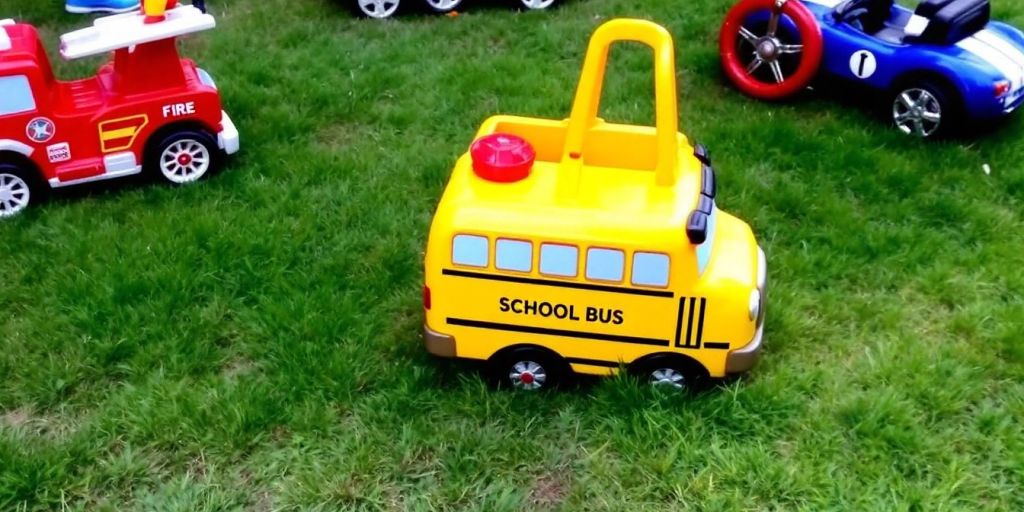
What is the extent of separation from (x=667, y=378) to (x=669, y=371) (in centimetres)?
3

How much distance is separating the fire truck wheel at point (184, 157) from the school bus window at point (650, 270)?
238 centimetres

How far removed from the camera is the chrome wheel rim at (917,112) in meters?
5.05

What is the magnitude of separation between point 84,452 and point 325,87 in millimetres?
2795

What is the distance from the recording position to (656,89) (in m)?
3.29

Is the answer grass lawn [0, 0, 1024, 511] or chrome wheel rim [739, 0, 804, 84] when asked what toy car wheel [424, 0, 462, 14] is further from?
chrome wheel rim [739, 0, 804, 84]

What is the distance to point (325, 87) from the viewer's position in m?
5.56

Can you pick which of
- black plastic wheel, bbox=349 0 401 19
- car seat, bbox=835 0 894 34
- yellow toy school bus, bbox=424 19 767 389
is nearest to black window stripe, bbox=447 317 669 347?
yellow toy school bus, bbox=424 19 767 389

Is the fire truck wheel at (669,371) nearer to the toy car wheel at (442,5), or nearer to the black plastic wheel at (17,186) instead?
the black plastic wheel at (17,186)

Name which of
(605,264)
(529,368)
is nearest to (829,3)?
(605,264)

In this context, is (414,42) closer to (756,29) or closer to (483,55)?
(483,55)

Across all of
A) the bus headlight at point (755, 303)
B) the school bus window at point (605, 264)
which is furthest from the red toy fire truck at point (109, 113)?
the bus headlight at point (755, 303)

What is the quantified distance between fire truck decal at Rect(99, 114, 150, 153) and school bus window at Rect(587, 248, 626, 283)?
Result: 7.89ft

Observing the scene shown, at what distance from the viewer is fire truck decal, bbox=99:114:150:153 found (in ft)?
14.8

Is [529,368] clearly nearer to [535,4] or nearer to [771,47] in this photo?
[771,47]
